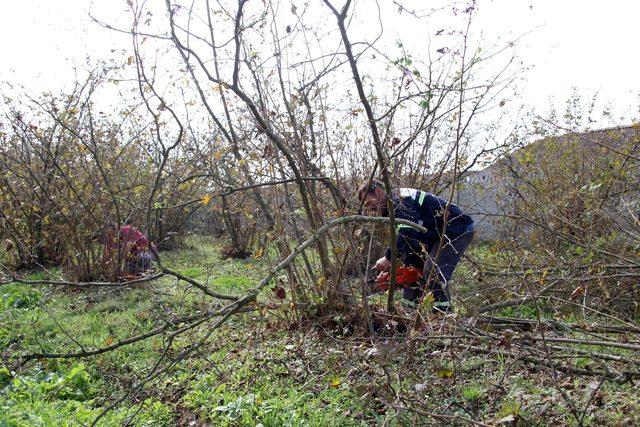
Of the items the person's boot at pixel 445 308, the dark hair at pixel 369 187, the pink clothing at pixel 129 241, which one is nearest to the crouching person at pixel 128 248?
the pink clothing at pixel 129 241

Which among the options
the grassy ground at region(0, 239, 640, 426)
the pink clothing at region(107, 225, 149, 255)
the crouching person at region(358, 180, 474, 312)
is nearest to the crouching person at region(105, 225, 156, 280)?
the pink clothing at region(107, 225, 149, 255)

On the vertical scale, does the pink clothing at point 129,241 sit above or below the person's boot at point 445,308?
above

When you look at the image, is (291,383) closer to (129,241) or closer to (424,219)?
(424,219)

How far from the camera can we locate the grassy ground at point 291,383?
2.70 meters

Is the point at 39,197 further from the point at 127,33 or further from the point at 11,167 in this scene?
the point at 127,33

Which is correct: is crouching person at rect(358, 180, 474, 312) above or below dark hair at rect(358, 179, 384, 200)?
below

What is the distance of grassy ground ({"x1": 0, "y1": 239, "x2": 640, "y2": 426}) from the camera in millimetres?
2697

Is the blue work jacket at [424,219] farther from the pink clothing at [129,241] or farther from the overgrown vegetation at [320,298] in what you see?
the pink clothing at [129,241]

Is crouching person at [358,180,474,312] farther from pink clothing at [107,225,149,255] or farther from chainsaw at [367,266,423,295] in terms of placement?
pink clothing at [107,225,149,255]

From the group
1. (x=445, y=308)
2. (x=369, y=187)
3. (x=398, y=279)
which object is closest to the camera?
(x=369, y=187)

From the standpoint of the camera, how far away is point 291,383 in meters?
3.62

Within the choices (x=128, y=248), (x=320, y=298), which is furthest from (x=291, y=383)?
(x=128, y=248)

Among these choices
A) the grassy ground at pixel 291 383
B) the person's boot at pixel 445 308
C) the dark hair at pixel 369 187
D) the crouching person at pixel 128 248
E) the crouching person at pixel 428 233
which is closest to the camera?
the grassy ground at pixel 291 383

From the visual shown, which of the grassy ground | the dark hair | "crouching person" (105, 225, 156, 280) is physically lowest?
the grassy ground
